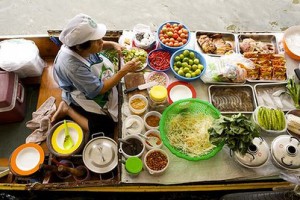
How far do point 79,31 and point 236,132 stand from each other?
158 centimetres

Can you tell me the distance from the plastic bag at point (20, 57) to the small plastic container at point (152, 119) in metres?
1.69

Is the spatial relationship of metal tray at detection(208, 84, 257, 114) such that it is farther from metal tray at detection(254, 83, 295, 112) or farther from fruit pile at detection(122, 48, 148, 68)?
fruit pile at detection(122, 48, 148, 68)

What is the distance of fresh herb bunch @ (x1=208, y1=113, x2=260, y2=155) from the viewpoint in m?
2.36

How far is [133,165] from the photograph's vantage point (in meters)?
2.51

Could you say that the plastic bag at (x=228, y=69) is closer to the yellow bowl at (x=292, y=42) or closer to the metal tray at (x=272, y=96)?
the metal tray at (x=272, y=96)

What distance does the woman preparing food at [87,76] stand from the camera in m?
2.47

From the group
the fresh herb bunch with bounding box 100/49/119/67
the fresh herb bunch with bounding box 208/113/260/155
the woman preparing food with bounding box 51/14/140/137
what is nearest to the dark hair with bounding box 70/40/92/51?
the woman preparing food with bounding box 51/14/140/137

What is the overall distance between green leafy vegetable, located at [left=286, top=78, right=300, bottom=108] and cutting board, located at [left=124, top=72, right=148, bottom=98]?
1514 millimetres

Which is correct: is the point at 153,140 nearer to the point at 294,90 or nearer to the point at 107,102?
the point at 107,102

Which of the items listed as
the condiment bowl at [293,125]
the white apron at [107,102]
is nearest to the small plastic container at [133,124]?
the white apron at [107,102]

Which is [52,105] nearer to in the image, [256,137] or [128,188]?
[128,188]

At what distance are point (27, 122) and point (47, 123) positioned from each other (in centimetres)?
31

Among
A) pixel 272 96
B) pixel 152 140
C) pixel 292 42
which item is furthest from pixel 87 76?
pixel 292 42

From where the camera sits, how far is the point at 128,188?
2670mm
